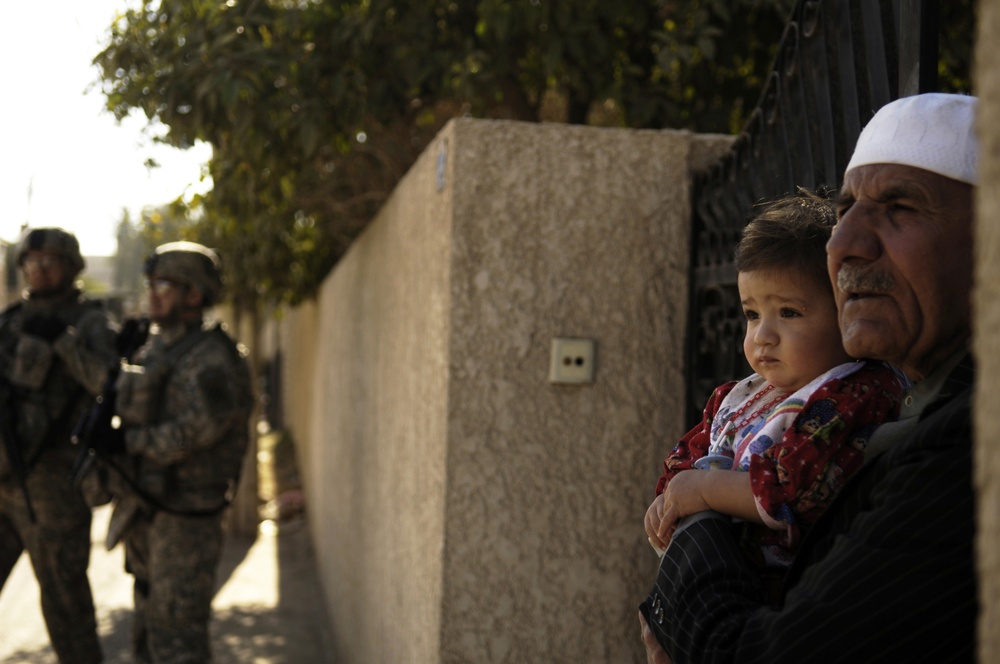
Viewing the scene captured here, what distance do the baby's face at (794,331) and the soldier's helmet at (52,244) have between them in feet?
16.3

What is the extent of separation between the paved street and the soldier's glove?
1.30 metres

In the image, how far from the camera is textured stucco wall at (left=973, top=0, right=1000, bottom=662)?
761mm

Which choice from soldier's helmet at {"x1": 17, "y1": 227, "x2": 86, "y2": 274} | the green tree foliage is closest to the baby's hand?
the green tree foliage

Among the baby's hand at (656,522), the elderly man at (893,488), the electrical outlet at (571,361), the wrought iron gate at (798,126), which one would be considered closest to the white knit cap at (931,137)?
the elderly man at (893,488)

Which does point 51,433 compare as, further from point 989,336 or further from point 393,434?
point 989,336

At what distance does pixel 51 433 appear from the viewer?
566 cm

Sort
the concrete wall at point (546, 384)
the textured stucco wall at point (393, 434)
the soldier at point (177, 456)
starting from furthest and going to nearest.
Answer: the soldier at point (177, 456), the textured stucco wall at point (393, 434), the concrete wall at point (546, 384)

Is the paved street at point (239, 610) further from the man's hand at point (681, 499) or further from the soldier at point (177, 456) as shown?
the man's hand at point (681, 499)

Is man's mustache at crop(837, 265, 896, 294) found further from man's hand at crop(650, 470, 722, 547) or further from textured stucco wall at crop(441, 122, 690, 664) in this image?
textured stucco wall at crop(441, 122, 690, 664)

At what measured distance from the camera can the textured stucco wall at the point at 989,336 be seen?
761 mm

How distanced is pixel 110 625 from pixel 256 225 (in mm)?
2888

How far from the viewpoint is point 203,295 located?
5418 millimetres

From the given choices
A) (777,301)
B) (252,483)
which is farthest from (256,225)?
(777,301)

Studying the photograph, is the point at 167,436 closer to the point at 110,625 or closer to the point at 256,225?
the point at 256,225
